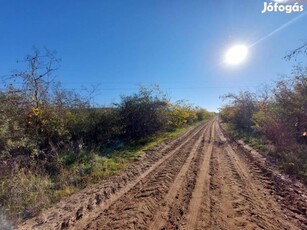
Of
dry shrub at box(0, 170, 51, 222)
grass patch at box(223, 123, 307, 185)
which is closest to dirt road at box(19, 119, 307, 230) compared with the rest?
dry shrub at box(0, 170, 51, 222)

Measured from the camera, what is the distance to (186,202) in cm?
487

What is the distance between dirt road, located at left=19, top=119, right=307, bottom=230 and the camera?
4.02m

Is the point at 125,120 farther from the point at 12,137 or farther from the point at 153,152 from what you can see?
the point at 12,137

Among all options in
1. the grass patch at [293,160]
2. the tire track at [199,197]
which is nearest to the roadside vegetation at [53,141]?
the tire track at [199,197]

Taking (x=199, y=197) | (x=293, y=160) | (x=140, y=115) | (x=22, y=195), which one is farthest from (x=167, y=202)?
(x=140, y=115)

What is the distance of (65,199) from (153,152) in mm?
6488

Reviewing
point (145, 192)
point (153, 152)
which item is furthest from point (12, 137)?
point (153, 152)

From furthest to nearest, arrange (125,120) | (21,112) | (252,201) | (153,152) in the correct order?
(125,120)
(153,152)
(21,112)
(252,201)

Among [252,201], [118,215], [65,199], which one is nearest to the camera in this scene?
[118,215]

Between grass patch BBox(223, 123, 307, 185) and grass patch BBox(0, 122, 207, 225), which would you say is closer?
grass patch BBox(0, 122, 207, 225)

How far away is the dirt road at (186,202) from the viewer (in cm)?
402

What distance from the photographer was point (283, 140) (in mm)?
11734

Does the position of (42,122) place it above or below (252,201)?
above

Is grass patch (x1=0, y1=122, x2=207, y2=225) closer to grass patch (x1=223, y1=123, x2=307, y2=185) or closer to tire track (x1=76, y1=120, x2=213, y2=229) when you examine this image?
tire track (x1=76, y1=120, x2=213, y2=229)
